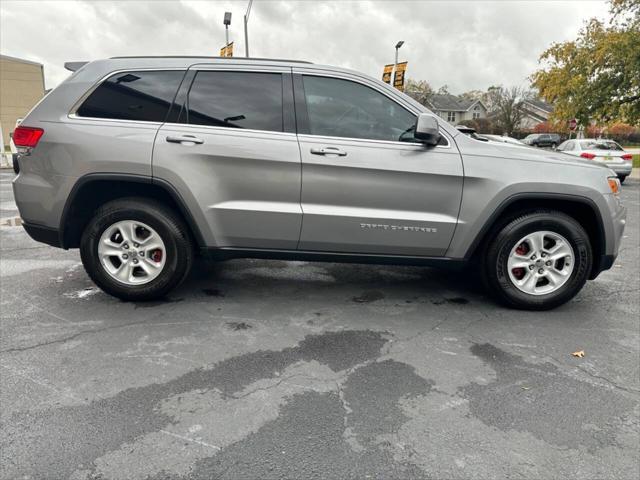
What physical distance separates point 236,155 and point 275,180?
1.15 feet

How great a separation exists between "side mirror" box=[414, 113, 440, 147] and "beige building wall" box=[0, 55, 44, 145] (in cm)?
4616

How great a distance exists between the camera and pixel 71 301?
383cm

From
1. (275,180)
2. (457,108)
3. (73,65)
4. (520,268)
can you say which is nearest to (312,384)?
(275,180)

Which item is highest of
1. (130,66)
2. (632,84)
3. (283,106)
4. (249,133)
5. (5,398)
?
(632,84)

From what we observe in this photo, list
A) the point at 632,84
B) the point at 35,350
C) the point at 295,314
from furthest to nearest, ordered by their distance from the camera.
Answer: the point at 632,84 < the point at 295,314 < the point at 35,350

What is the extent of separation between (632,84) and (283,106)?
73.3 ft

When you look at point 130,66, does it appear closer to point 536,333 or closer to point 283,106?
point 283,106

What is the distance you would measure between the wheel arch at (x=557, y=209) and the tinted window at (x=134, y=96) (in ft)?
8.92

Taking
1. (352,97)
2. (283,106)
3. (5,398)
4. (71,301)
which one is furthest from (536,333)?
(71,301)

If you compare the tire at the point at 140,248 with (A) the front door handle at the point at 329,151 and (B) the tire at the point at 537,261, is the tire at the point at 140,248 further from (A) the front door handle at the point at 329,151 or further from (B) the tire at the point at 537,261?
(B) the tire at the point at 537,261

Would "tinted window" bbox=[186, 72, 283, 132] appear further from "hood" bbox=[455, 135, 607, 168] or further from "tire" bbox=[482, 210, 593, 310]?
"tire" bbox=[482, 210, 593, 310]

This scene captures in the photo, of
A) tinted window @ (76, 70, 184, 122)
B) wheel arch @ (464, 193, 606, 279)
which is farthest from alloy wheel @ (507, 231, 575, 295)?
tinted window @ (76, 70, 184, 122)

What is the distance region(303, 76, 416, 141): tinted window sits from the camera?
3.58 m

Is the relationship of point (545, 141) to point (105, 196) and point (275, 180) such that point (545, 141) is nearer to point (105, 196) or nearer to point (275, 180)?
point (275, 180)
